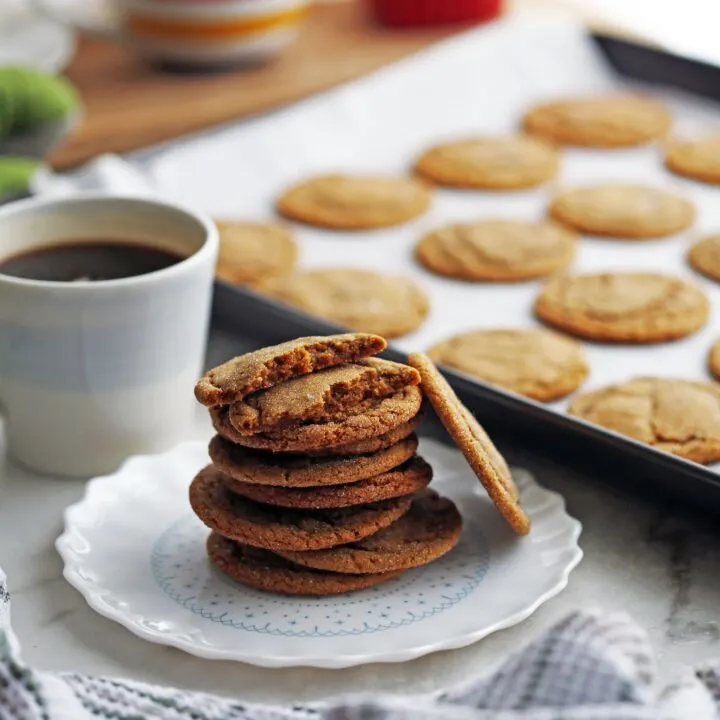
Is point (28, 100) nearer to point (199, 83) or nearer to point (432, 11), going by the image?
point (199, 83)

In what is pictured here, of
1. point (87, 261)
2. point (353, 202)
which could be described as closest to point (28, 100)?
point (353, 202)

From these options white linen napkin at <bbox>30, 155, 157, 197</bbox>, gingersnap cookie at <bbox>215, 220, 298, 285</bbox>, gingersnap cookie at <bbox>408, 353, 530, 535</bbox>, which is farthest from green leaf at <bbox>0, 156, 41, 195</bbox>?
gingersnap cookie at <bbox>408, 353, 530, 535</bbox>

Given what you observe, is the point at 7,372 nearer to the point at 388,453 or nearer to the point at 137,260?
the point at 137,260

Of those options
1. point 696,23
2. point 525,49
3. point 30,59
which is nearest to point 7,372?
point 30,59

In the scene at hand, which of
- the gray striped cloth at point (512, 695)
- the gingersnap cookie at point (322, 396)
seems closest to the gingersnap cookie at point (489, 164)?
the gingersnap cookie at point (322, 396)

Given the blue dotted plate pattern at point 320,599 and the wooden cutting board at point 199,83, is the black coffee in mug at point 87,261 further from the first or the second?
the wooden cutting board at point 199,83

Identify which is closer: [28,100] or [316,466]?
[316,466]

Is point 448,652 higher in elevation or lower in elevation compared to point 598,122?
lower
